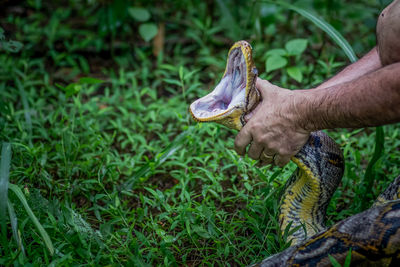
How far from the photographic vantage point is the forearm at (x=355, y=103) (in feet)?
7.30

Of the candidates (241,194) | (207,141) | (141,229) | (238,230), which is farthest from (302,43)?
(141,229)

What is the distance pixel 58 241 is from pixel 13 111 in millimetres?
1946

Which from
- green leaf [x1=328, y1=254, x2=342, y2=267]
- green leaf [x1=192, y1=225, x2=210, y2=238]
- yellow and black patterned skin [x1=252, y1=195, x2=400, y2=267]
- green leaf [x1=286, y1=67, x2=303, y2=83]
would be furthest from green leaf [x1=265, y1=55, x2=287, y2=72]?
green leaf [x1=328, y1=254, x2=342, y2=267]

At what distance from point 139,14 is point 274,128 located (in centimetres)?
304

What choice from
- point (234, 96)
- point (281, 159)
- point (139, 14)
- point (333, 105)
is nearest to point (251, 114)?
point (234, 96)

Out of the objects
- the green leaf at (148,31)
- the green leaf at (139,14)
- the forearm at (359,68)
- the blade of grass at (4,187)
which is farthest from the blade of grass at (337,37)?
the blade of grass at (4,187)

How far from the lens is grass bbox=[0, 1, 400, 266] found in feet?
9.21

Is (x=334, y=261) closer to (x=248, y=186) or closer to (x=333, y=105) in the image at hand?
(x=333, y=105)

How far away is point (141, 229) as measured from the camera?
3129 mm

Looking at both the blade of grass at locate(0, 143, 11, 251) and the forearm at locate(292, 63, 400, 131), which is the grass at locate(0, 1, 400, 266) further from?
the forearm at locate(292, 63, 400, 131)

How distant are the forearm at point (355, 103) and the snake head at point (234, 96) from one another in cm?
31

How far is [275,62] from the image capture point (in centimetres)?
425

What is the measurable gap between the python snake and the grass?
0.22 m

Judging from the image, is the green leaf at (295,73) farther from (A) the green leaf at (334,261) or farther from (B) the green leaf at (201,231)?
(A) the green leaf at (334,261)
